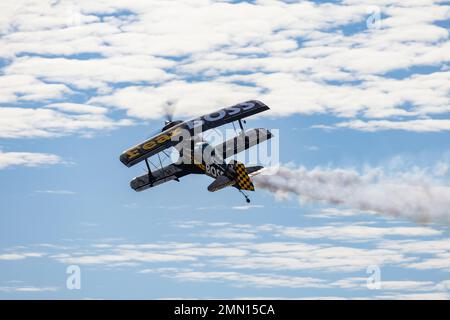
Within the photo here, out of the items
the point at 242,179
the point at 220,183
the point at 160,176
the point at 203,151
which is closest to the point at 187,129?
the point at 203,151

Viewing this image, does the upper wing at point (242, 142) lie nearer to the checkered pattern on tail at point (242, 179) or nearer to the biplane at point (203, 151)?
the biplane at point (203, 151)

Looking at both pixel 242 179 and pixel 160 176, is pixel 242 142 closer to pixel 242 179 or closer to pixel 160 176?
pixel 242 179

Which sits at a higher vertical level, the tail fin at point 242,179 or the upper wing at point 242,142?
the upper wing at point 242,142

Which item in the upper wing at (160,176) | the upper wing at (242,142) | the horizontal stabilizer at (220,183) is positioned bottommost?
the horizontal stabilizer at (220,183)

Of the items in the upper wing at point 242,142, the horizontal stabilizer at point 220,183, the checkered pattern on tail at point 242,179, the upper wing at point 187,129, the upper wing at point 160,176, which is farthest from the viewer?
the upper wing at point 242,142

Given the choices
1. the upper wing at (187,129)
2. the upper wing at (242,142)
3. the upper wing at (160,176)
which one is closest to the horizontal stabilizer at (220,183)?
the upper wing at (187,129)

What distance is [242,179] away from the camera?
154ft

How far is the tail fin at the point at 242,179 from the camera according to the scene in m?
46.8

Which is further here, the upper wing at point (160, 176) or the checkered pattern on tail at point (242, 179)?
the upper wing at point (160, 176)
